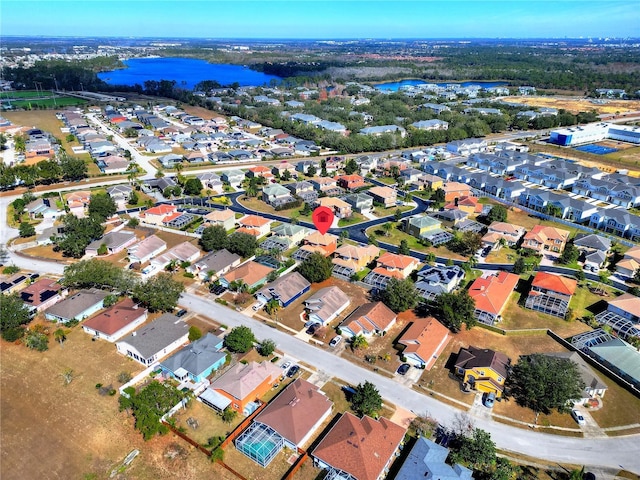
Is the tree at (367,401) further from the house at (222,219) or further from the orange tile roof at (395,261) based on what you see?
the house at (222,219)

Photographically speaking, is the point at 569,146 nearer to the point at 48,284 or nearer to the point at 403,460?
the point at 403,460

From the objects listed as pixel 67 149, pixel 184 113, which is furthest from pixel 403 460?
pixel 184 113

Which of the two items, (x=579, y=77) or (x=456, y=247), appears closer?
(x=456, y=247)

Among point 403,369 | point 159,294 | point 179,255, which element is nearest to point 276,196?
point 179,255

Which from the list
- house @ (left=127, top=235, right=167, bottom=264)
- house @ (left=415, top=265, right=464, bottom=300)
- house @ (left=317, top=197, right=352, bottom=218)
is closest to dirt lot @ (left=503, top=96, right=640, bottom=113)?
house @ (left=317, top=197, right=352, bottom=218)

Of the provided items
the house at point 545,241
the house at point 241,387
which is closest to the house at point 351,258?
the house at point 241,387
